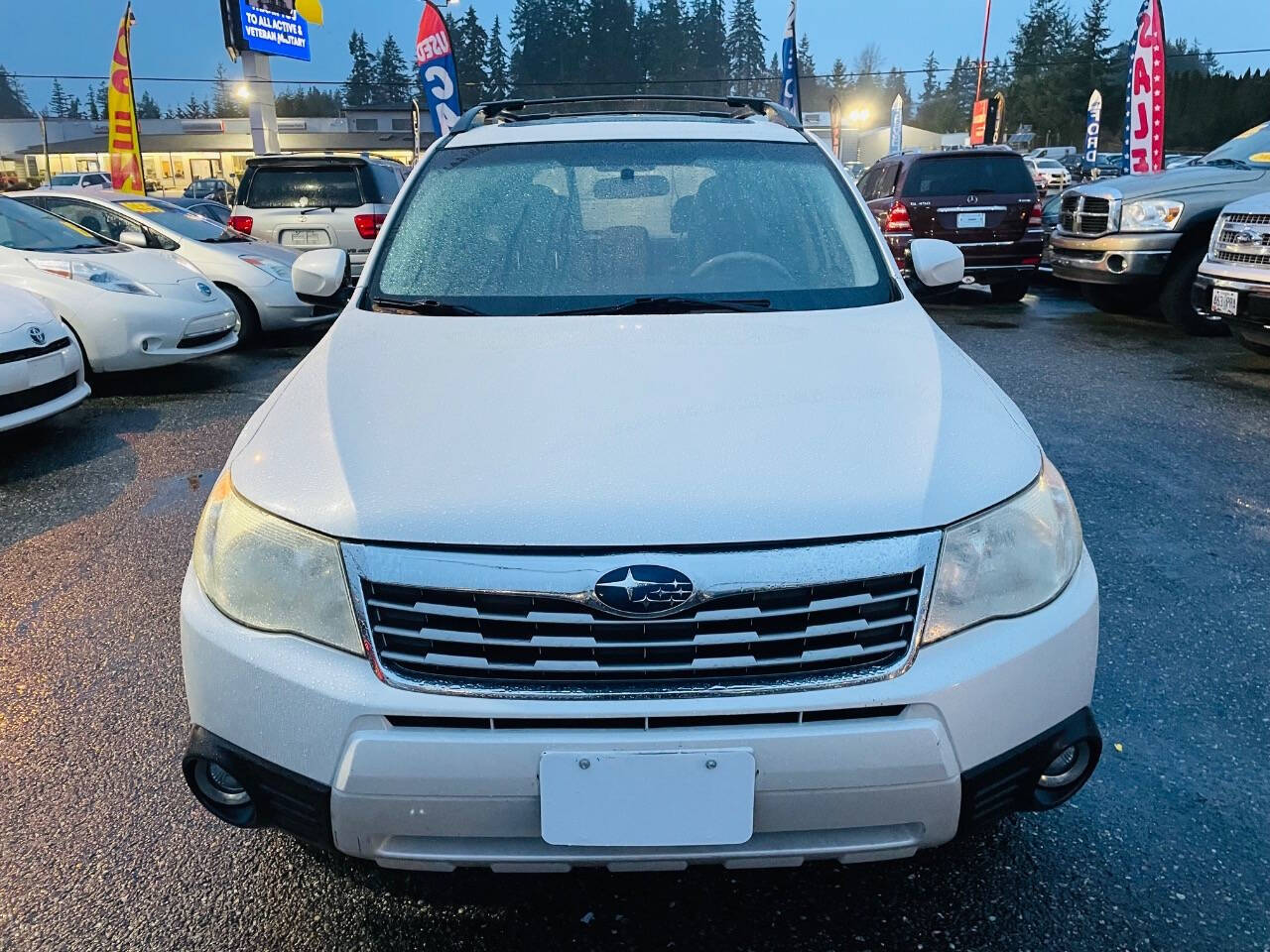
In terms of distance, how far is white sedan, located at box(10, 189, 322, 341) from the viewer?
28.7ft

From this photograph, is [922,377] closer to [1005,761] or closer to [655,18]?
[1005,761]

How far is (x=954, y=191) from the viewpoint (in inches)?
439

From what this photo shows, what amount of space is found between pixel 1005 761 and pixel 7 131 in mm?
99704

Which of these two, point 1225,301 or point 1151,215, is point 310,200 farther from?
point 1225,301

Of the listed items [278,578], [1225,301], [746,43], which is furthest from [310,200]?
[746,43]

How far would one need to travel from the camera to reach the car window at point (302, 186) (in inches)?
410

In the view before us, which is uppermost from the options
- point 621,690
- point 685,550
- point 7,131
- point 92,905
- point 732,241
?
point 7,131

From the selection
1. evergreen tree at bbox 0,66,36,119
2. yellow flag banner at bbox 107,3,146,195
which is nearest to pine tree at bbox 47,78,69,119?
evergreen tree at bbox 0,66,36,119

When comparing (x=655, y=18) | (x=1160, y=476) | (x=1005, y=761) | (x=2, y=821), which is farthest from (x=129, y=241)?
A: (x=655, y=18)

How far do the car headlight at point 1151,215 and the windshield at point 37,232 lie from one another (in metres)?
8.52

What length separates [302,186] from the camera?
10.5 metres

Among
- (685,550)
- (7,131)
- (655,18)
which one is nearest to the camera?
(685,550)

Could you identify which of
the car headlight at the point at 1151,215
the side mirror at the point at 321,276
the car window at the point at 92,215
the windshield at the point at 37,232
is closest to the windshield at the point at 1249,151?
the car headlight at the point at 1151,215

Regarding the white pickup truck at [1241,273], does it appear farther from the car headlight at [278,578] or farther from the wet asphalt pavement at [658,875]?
the car headlight at [278,578]
